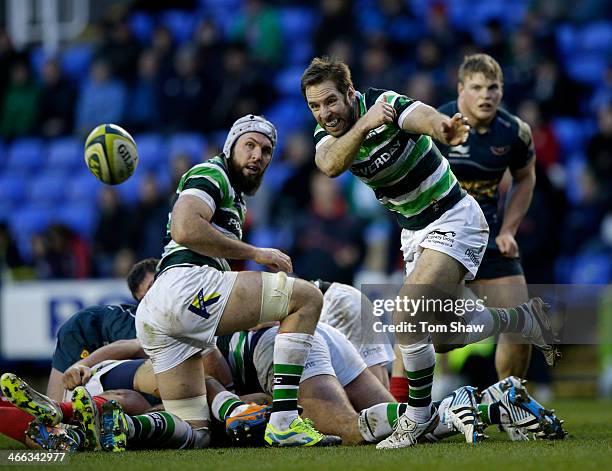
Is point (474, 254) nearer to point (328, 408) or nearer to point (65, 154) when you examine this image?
point (328, 408)

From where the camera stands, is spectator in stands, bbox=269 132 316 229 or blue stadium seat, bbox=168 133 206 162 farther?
blue stadium seat, bbox=168 133 206 162

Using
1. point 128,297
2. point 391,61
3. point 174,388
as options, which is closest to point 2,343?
point 128,297

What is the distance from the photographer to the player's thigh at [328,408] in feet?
23.3

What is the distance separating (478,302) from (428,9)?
941 cm

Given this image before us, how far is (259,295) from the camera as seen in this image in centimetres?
683

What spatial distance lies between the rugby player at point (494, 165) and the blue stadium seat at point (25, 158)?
1111 centimetres

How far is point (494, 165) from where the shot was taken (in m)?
8.42

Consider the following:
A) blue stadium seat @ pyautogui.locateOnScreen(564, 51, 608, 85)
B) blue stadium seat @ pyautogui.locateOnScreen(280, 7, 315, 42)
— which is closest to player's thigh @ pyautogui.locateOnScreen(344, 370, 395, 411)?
blue stadium seat @ pyautogui.locateOnScreen(564, 51, 608, 85)

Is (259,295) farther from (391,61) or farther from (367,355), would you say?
(391,61)

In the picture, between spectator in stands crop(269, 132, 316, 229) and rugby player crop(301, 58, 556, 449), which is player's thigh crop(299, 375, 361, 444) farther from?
spectator in stands crop(269, 132, 316, 229)

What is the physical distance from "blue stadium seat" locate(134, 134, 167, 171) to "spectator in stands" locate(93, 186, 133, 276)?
1.76 metres

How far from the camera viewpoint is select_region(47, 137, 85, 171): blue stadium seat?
58.8 ft

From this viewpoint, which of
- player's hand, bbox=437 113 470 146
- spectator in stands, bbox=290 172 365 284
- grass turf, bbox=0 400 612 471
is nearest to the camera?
grass turf, bbox=0 400 612 471

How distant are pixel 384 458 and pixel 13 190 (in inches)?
516
